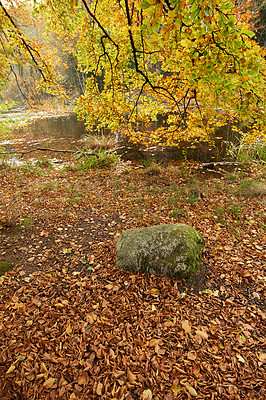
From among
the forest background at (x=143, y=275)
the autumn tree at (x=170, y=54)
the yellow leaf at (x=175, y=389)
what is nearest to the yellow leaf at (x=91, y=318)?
the forest background at (x=143, y=275)

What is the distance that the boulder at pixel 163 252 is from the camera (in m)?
3.18

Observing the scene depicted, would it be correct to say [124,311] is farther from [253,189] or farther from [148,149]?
[148,149]

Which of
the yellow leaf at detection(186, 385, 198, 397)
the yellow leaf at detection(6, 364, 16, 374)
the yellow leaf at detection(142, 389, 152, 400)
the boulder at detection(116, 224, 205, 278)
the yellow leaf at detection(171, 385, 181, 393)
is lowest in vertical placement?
the yellow leaf at detection(171, 385, 181, 393)

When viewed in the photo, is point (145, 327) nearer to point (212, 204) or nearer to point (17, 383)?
point (17, 383)

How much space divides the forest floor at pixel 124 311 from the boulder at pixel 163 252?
0.17 metres

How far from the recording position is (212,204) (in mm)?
5480

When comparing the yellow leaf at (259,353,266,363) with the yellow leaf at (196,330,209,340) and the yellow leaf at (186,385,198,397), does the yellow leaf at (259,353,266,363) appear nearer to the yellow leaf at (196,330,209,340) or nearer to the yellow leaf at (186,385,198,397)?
the yellow leaf at (196,330,209,340)

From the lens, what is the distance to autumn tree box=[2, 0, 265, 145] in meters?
1.53

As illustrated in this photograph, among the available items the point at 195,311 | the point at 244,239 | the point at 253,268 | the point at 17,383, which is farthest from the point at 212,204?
the point at 17,383

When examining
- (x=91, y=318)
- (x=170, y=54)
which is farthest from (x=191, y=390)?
(x=170, y=54)

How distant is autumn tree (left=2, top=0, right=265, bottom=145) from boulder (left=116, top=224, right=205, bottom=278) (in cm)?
191

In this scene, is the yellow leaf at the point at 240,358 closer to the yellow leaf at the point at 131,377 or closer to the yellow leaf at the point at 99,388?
the yellow leaf at the point at 131,377

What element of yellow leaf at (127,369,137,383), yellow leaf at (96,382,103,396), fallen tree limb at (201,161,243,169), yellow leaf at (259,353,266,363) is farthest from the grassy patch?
yellow leaf at (96,382,103,396)

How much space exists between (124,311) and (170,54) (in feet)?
14.2
